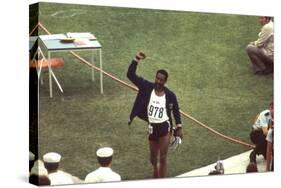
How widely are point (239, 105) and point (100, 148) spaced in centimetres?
194

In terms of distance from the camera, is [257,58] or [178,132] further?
[257,58]

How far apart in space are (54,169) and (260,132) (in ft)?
9.08

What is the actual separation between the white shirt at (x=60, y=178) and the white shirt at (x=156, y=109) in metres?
1.16

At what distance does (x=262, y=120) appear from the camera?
7500 millimetres

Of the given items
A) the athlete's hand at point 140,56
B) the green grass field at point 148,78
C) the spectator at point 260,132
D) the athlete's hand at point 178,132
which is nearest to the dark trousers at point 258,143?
the spectator at point 260,132

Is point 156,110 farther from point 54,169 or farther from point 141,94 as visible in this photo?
point 54,169

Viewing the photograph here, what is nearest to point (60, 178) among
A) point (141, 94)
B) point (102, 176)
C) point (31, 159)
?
point (31, 159)

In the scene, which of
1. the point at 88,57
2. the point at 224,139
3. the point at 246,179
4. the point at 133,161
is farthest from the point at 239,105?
the point at 88,57

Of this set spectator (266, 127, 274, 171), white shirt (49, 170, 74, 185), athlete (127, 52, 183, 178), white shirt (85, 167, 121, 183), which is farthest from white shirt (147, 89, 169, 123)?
spectator (266, 127, 274, 171)

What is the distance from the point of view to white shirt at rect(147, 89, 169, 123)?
6762mm

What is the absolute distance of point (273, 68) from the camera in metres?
7.57

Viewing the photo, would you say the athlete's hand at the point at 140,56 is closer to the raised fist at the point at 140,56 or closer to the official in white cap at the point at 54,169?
the raised fist at the point at 140,56

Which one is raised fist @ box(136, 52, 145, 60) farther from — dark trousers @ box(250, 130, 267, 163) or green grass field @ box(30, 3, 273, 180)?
dark trousers @ box(250, 130, 267, 163)

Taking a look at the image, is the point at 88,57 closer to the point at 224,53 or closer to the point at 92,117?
the point at 92,117
